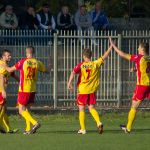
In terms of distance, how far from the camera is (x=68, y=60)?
28.0 meters

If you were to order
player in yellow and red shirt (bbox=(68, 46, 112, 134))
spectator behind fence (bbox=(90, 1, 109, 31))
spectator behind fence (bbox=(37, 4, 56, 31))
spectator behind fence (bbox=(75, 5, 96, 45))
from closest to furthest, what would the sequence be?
1. player in yellow and red shirt (bbox=(68, 46, 112, 134))
2. spectator behind fence (bbox=(37, 4, 56, 31))
3. spectator behind fence (bbox=(75, 5, 96, 45))
4. spectator behind fence (bbox=(90, 1, 109, 31))

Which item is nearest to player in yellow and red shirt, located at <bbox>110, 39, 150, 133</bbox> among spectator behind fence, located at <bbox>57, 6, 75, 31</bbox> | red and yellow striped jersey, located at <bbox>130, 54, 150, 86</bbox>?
red and yellow striped jersey, located at <bbox>130, 54, 150, 86</bbox>

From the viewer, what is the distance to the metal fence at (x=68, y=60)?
90.8ft

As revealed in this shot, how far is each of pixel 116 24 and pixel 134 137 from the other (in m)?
19.1

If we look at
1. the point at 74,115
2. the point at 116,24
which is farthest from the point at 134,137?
the point at 116,24

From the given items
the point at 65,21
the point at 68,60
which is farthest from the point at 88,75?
the point at 65,21

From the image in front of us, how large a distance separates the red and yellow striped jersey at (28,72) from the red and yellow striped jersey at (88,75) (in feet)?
2.89

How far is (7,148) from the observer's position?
1858cm

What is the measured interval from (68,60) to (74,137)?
24.5ft

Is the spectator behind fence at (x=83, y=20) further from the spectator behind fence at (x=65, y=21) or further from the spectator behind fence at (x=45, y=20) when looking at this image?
the spectator behind fence at (x=45, y=20)

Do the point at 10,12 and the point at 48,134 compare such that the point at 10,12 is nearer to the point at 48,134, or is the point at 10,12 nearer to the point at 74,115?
the point at 74,115

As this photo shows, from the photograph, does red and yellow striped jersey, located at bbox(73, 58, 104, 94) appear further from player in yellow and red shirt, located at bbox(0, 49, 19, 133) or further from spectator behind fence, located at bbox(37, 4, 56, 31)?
spectator behind fence, located at bbox(37, 4, 56, 31)

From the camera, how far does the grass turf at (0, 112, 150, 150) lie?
61.9 feet

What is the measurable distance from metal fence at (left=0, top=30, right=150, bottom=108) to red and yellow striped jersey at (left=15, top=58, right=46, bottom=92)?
5.63 m
